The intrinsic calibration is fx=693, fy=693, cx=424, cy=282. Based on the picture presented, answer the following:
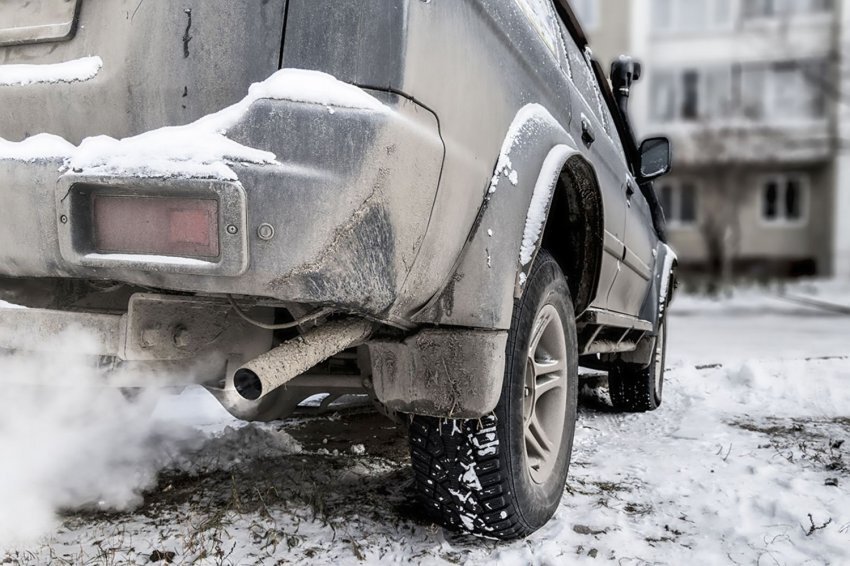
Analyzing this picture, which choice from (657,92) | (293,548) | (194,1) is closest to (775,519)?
(293,548)

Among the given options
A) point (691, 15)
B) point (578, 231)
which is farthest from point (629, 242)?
point (691, 15)

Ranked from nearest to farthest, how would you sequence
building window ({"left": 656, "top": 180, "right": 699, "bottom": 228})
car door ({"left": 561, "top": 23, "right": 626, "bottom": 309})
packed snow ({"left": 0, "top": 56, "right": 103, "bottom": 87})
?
packed snow ({"left": 0, "top": 56, "right": 103, "bottom": 87}) < car door ({"left": 561, "top": 23, "right": 626, "bottom": 309}) < building window ({"left": 656, "top": 180, "right": 699, "bottom": 228})

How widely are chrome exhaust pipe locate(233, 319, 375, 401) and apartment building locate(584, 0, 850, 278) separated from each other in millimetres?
19718

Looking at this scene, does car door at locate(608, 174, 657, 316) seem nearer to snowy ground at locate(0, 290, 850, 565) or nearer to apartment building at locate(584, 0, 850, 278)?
snowy ground at locate(0, 290, 850, 565)

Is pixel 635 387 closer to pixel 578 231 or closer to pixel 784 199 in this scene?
pixel 578 231

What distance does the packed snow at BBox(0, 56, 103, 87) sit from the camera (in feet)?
5.23

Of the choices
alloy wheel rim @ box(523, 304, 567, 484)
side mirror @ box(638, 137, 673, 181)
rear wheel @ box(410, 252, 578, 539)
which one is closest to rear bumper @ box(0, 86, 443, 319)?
rear wheel @ box(410, 252, 578, 539)

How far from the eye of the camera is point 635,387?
4027 mm

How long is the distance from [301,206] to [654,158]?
2987mm

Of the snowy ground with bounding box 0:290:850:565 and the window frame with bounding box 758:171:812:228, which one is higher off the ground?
the window frame with bounding box 758:171:812:228

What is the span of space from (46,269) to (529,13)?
5.08ft

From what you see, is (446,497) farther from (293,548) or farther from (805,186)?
(805,186)

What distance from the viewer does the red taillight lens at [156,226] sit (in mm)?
1440

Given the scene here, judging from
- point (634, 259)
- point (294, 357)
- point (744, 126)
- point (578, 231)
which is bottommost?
point (294, 357)
